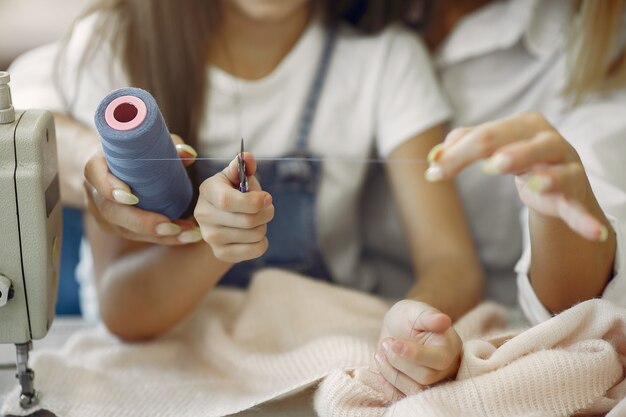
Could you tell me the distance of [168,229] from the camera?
64 centimetres

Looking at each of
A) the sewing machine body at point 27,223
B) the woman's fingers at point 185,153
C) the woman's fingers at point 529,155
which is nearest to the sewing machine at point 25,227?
the sewing machine body at point 27,223

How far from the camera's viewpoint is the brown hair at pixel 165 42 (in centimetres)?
83

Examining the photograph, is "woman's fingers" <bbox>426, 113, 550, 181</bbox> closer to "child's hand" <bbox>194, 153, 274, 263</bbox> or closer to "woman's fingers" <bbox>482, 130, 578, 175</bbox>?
"woman's fingers" <bbox>482, 130, 578, 175</bbox>

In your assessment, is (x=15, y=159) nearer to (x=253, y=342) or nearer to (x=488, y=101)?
(x=253, y=342)

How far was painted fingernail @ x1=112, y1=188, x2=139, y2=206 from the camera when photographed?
609 millimetres

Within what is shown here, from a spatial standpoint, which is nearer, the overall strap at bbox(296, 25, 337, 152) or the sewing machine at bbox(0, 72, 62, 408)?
the sewing machine at bbox(0, 72, 62, 408)

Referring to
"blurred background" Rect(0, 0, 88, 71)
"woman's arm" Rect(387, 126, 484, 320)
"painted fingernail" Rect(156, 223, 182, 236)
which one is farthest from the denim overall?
"blurred background" Rect(0, 0, 88, 71)

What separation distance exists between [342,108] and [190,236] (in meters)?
0.38

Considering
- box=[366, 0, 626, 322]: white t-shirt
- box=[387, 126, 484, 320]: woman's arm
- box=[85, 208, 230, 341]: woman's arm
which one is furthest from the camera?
box=[366, 0, 626, 322]: white t-shirt

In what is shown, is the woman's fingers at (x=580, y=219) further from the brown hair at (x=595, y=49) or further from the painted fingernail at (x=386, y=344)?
the brown hair at (x=595, y=49)

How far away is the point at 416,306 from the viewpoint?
25.0 inches

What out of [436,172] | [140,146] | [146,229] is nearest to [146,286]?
[146,229]

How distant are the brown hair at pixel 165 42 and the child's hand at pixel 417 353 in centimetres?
31

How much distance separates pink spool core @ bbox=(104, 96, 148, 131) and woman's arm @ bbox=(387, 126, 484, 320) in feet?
1.28
